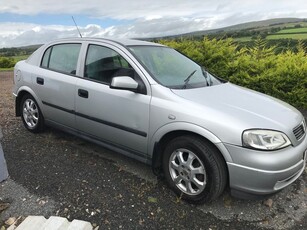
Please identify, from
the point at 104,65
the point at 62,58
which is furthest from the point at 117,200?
the point at 62,58

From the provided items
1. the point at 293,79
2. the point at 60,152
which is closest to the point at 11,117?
the point at 60,152

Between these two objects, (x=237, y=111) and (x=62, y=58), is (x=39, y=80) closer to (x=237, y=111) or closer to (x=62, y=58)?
(x=62, y=58)

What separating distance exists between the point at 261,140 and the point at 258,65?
4427 millimetres

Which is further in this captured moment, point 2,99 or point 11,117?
point 2,99

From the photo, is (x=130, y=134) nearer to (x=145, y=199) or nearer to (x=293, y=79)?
(x=145, y=199)

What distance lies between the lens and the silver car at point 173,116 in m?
2.83

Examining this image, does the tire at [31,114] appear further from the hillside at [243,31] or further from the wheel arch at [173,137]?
the hillside at [243,31]

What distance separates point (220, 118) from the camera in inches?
115

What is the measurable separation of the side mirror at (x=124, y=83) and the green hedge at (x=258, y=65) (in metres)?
4.02

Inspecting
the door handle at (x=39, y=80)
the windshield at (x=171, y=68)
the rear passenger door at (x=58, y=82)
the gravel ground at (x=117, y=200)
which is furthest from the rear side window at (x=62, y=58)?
the gravel ground at (x=117, y=200)

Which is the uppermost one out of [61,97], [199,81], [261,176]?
[199,81]

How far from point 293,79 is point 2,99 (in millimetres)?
7242

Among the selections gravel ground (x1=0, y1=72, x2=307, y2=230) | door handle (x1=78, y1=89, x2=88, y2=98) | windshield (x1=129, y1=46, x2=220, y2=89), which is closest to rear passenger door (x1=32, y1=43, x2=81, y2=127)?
door handle (x1=78, y1=89, x2=88, y2=98)

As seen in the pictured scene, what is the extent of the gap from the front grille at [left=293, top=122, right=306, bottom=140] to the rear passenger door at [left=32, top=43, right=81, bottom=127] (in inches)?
106
